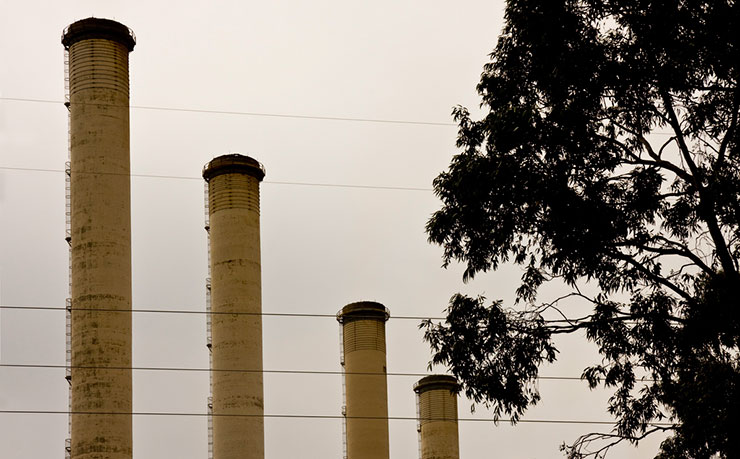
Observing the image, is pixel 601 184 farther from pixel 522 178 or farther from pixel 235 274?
pixel 235 274

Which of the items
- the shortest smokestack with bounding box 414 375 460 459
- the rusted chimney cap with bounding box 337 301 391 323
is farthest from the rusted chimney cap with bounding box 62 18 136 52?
the shortest smokestack with bounding box 414 375 460 459

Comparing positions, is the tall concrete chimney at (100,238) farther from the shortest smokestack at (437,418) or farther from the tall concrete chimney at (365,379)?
the shortest smokestack at (437,418)

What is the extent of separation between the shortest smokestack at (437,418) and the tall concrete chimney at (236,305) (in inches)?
Result: 569

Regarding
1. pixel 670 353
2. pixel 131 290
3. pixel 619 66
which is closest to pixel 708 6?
pixel 619 66

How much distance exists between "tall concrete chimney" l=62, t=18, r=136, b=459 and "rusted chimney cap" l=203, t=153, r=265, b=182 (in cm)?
423

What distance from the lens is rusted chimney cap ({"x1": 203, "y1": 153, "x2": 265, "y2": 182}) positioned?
146ft

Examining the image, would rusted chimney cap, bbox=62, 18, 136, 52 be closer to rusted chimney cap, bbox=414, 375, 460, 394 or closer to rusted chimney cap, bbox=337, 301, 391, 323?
rusted chimney cap, bbox=337, 301, 391, 323

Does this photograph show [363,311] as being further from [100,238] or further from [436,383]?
[100,238]

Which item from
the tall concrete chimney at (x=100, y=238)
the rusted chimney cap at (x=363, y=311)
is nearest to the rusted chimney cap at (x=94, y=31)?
→ the tall concrete chimney at (x=100, y=238)

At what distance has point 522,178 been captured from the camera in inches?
860

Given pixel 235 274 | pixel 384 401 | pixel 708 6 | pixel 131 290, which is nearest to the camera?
pixel 708 6

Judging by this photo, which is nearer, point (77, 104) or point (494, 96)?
point (494, 96)

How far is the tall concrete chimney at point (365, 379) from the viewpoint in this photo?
51438mm

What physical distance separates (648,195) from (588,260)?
5.13 feet
